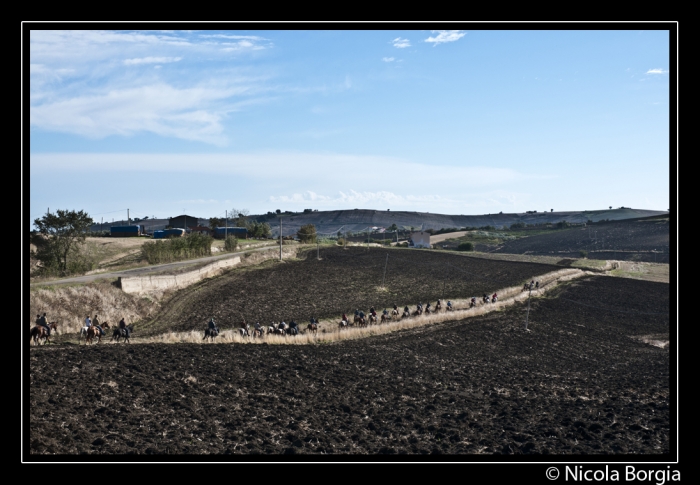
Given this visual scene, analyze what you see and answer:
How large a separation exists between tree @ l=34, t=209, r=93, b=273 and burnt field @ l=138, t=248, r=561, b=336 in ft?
27.7

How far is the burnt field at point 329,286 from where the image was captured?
35.5m

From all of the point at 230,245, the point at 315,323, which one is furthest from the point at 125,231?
the point at 315,323

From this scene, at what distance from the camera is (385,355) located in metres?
27.5

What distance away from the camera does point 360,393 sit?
19984mm

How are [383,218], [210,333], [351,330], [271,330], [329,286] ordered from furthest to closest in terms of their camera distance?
[383,218] → [329,286] → [351,330] → [271,330] → [210,333]

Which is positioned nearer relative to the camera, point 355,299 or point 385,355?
point 385,355

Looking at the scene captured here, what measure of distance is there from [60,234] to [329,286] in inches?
889

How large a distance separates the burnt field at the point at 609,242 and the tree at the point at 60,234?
268 ft

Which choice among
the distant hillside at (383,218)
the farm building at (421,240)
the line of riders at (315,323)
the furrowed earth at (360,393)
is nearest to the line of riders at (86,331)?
the furrowed earth at (360,393)

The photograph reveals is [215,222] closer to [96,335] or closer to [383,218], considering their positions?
[96,335]

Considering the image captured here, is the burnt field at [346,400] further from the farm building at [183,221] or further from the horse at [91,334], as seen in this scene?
the farm building at [183,221]
